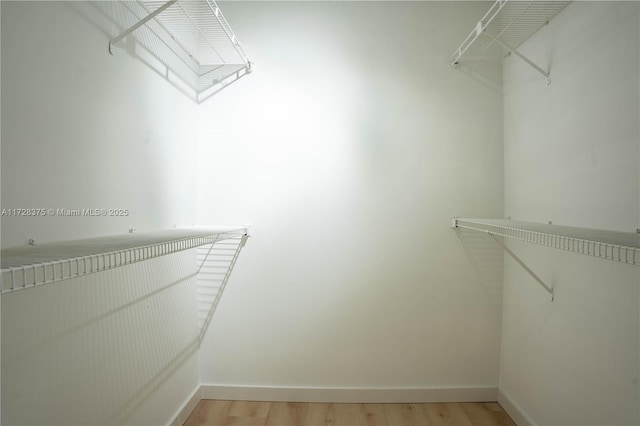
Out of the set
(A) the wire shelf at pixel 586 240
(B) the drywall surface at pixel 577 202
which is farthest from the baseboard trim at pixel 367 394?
(A) the wire shelf at pixel 586 240

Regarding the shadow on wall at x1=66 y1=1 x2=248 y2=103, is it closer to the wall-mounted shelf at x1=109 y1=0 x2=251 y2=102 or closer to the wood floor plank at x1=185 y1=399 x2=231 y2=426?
the wall-mounted shelf at x1=109 y1=0 x2=251 y2=102

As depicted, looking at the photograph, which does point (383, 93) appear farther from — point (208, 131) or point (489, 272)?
point (489, 272)

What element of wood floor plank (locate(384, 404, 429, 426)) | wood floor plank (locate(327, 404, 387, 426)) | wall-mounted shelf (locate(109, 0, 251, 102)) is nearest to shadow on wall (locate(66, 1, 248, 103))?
wall-mounted shelf (locate(109, 0, 251, 102))

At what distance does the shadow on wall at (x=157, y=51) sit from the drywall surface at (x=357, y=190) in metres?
0.10

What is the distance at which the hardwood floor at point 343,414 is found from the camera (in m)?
2.02

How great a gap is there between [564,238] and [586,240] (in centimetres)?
9

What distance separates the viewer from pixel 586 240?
39.9 inches

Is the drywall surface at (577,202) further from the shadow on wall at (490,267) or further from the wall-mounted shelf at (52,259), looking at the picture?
the wall-mounted shelf at (52,259)

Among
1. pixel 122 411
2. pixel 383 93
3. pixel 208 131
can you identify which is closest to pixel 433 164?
pixel 383 93

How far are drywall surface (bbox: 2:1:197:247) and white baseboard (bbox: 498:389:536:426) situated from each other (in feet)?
6.85

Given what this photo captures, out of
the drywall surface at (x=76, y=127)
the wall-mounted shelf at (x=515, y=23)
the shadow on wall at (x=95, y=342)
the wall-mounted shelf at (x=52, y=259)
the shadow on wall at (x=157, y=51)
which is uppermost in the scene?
the wall-mounted shelf at (x=515, y=23)

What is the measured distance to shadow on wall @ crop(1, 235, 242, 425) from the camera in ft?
3.30

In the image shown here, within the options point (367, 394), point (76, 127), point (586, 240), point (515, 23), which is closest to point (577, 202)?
point (586, 240)

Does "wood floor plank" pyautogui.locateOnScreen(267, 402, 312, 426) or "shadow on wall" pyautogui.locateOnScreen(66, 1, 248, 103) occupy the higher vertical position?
"shadow on wall" pyautogui.locateOnScreen(66, 1, 248, 103)
